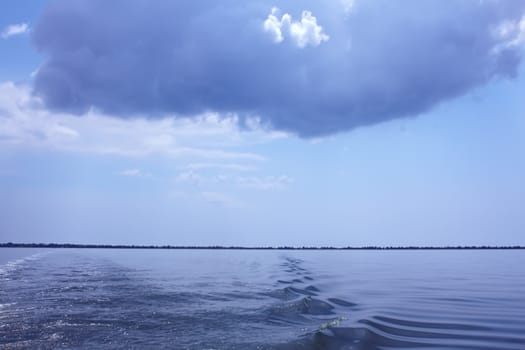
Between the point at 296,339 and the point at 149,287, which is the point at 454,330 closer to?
the point at 296,339

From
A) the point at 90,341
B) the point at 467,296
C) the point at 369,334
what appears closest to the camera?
the point at 90,341

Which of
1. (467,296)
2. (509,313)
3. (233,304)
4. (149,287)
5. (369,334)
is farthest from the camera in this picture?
(149,287)

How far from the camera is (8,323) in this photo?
48.4ft

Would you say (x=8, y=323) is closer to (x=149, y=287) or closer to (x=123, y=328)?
(x=123, y=328)

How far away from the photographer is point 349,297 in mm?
23766

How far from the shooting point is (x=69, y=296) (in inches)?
843

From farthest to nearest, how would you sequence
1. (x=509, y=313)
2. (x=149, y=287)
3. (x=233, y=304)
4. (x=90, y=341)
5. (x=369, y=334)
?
1. (x=149, y=287)
2. (x=233, y=304)
3. (x=509, y=313)
4. (x=369, y=334)
5. (x=90, y=341)

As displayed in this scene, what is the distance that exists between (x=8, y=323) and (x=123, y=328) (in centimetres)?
413

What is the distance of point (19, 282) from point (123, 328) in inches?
696

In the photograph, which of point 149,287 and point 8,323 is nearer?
point 8,323

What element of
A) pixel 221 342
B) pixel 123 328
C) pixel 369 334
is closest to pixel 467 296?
pixel 369 334

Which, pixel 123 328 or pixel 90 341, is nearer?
pixel 90 341

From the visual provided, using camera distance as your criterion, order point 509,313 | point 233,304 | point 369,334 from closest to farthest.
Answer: point 369,334 → point 509,313 → point 233,304

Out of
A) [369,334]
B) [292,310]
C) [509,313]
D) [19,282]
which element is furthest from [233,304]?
[19,282]
